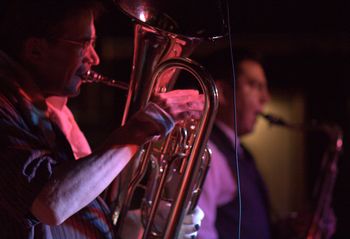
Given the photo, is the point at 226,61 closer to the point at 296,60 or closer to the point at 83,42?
the point at 83,42

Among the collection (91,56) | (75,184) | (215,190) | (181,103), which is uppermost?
(91,56)

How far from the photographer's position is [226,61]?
135 inches

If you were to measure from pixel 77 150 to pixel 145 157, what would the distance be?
338 mm

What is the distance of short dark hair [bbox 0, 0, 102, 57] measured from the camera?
180 centimetres

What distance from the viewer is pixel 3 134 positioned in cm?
151

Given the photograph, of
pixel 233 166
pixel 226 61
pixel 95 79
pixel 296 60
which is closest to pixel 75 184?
pixel 95 79

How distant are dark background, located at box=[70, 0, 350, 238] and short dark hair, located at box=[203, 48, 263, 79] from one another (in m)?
1.64

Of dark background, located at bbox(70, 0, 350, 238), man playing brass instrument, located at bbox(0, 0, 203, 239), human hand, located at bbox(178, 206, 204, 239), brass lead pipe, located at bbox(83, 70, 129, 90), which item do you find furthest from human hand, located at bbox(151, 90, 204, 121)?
dark background, located at bbox(70, 0, 350, 238)

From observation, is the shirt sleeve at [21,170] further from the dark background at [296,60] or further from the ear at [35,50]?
the dark background at [296,60]

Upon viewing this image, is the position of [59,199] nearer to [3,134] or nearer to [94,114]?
[3,134]

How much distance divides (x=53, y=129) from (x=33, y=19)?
0.38 metres

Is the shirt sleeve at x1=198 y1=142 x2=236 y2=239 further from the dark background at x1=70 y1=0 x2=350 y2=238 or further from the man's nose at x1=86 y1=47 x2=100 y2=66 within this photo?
the dark background at x1=70 y1=0 x2=350 y2=238

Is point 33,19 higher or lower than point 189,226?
higher

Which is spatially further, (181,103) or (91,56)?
(91,56)
